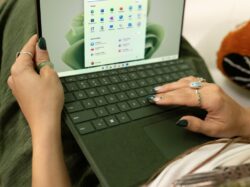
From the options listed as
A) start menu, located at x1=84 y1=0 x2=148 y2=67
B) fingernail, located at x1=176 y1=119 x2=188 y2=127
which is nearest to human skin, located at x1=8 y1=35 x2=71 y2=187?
start menu, located at x1=84 y1=0 x2=148 y2=67

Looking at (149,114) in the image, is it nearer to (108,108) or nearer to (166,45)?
(108,108)

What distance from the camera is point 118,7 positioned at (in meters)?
0.69

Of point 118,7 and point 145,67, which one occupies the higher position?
point 118,7

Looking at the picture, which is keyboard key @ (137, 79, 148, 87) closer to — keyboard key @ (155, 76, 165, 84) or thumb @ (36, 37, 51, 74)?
keyboard key @ (155, 76, 165, 84)

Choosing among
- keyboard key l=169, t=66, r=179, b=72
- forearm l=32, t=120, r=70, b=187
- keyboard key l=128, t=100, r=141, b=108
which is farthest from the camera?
→ keyboard key l=169, t=66, r=179, b=72

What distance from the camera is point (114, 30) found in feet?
2.32

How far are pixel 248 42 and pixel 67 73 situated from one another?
0.42 m

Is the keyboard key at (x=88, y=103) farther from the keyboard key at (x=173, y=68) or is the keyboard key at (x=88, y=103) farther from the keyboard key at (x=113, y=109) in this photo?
the keyboard key at (x=173, y=68)

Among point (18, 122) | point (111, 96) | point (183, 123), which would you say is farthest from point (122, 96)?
point (18, 122)

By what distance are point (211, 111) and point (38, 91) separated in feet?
1.01

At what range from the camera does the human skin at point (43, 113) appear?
571 mm

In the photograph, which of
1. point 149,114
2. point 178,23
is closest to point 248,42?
point 178,23

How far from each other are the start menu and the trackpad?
0.56ft

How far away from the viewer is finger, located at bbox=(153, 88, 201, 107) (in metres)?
0.65
